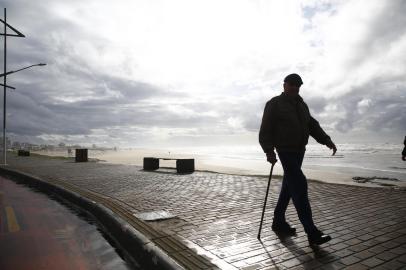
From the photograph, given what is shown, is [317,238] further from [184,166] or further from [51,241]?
[184,166]

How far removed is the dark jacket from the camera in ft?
13.7

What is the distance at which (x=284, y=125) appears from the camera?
4211 millimetres

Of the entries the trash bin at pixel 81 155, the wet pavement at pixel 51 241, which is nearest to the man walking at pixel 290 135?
the wet pavement at pixel 51 241

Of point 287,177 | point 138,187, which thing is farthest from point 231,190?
point 287,177

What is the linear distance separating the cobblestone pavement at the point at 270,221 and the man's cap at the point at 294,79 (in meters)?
2.05

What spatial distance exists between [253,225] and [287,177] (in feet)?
3.43

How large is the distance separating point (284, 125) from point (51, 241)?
3.66 metres

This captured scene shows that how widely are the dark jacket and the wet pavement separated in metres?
2.37

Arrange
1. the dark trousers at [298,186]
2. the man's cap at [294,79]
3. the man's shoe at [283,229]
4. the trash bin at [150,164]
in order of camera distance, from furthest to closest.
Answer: the trash bin at [150,164] < the man's shoe at [283,229] < the man's cap at [294,79] < the dark trousers at [298,186]

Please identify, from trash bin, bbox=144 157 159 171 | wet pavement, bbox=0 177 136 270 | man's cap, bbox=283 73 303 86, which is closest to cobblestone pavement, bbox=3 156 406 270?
wet pavement, bbox=0 177 136 270

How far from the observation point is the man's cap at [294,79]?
4.30 meters

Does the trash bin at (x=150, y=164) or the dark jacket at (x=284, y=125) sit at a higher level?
the dark jacket at (x=284, y=125)

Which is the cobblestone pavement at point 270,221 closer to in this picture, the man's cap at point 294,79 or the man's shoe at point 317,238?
the man's shoe at point 317,238

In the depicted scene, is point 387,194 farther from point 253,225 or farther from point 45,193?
point 45,193
